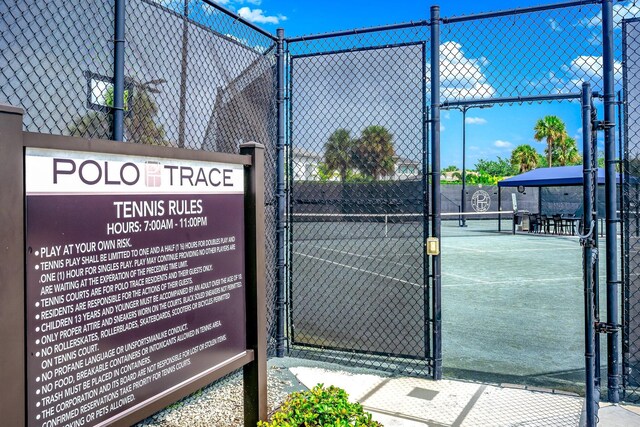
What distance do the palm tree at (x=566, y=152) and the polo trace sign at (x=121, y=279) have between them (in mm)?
62619

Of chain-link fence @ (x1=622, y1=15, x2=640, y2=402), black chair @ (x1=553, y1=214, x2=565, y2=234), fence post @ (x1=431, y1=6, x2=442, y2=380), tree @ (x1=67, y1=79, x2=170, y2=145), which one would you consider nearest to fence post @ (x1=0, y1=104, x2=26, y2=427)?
tree @ (x1=67, y1=79, x2=170, y2=145)

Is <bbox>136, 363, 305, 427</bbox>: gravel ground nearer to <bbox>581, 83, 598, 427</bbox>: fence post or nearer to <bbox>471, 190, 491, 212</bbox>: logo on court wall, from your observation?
<bbox>581, 83, 598, 427</bbox>: fence post

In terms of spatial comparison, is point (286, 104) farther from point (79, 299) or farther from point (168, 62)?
point (79, 299)

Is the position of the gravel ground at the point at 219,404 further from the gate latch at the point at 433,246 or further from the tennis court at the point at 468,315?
the gate latch at the point at 433,246

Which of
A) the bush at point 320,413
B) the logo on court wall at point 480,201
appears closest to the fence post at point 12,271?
the bush at point 320,413

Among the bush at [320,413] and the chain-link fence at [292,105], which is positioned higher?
the chain-link fence at [292,105]

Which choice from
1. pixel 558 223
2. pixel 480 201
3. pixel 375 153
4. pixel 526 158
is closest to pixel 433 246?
pixel 375 153

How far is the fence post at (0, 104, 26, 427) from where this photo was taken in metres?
1.67

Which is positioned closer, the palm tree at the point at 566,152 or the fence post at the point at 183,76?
the fence post at the point at 183,76

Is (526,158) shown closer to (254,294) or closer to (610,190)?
(610,190)

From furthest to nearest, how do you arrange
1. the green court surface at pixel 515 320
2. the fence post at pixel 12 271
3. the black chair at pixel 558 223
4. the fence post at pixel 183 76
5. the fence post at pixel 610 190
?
1. the black chair at pixel 558 223
2. the green court surface at pixel 515 320
3. the fence post at pixel 610 190
4. the fence post at pixel 183 76
5. the fence post at pixel 12 271

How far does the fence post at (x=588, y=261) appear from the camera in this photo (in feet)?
10.9

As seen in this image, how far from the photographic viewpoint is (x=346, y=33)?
5.31m

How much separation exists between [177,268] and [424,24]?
373cm
